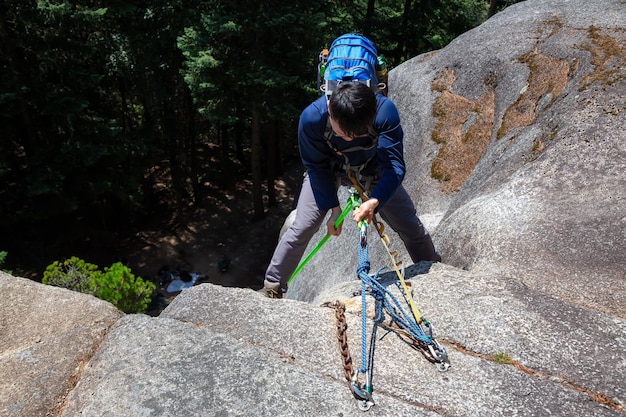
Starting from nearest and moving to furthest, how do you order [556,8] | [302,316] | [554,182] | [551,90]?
[302,316] → [554,182] → [551,90] → [556,8]

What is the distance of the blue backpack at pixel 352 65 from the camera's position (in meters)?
3.92

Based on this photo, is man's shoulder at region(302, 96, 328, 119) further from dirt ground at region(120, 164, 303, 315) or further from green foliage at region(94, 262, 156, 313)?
dirt ground at region(120, 164, 303, 315)

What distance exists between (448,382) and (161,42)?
1724 cm

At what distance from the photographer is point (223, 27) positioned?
14.4 meters

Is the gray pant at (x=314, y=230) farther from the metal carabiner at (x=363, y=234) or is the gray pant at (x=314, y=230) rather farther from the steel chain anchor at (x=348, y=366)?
the steel chain anchor at (x=348, y=366)

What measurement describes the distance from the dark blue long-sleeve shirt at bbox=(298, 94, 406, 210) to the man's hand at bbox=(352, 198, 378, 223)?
5.1 inches

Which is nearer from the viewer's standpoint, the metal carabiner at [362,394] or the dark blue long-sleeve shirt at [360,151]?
the metal carabiner at [362,394]

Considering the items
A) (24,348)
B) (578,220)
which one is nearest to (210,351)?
(24,348)

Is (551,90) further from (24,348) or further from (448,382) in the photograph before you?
(24,348)

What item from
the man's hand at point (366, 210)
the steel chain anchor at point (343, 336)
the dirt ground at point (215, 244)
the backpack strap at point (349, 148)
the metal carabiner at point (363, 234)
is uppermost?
the backpack strap at point (349, 148)

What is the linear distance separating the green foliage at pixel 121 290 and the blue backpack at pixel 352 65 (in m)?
7.94

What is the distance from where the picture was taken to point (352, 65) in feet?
13.2

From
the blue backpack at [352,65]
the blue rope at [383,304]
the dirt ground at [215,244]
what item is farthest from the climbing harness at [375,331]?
the dirt ground at [215,244]

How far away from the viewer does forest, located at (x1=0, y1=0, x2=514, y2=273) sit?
15094 millimetres
